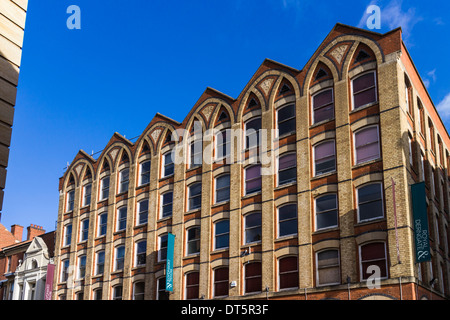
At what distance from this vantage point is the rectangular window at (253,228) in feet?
99.4

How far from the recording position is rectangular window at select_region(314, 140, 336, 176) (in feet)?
93.0

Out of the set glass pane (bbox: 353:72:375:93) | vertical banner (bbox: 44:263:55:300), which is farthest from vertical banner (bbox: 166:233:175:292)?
glass pane (bbox: 353:72:375:93)

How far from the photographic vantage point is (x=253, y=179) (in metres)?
31.6

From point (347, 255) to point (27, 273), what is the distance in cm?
2989

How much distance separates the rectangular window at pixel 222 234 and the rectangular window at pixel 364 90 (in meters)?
10.4

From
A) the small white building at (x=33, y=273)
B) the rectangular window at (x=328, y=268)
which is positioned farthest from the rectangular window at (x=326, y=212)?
the small white building at (x=33, y=273)

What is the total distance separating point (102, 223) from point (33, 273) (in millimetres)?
8951

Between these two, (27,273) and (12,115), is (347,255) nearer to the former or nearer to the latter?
(12,115)

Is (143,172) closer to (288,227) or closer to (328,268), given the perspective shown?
(288,227)

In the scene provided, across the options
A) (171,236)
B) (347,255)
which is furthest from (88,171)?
(347,255)

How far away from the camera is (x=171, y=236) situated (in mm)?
33250

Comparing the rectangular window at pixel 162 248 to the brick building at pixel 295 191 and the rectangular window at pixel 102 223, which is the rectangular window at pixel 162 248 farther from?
the rectangular window at pixel 102 223

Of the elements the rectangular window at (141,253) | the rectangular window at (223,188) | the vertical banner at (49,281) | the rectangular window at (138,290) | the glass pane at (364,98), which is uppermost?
the glass pane at (364,98)

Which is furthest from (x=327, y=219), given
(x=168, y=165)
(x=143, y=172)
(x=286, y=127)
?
(x=143, y=172)
